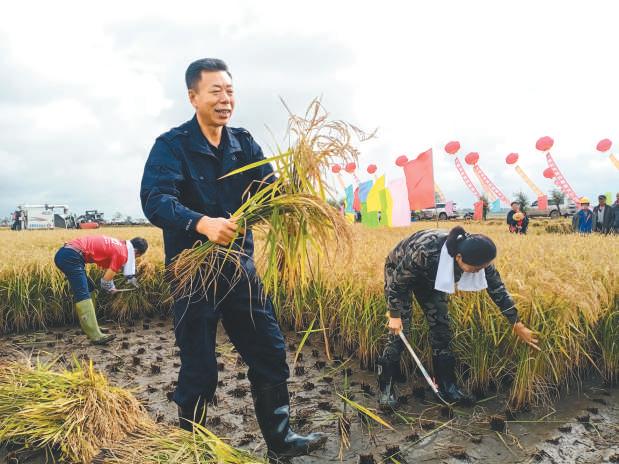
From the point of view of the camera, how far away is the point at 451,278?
262 cm

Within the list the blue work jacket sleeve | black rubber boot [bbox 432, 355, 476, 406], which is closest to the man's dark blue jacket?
the blue work jacket sleeve

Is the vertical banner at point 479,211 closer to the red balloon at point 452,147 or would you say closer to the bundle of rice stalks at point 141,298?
the red balloon at point 452,147

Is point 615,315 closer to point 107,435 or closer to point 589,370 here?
point 589,370

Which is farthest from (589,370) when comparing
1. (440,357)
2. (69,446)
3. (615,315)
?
(69,446)

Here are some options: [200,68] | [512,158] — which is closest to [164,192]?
[200,68]

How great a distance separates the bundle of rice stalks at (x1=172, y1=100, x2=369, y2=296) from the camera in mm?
1876

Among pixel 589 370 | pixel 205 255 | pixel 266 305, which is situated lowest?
pixel 589 370

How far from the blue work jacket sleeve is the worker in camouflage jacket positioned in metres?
1.48

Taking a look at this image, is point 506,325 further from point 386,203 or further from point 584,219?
point 584,219

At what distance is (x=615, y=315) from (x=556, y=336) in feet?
2.85

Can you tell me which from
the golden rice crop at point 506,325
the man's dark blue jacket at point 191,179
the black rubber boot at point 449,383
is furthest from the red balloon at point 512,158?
the man's dark blue jacket at point 191,179

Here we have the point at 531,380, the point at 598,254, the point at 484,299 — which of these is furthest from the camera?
the point at 598,254

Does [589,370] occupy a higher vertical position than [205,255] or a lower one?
lower

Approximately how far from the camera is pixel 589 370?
342cm
